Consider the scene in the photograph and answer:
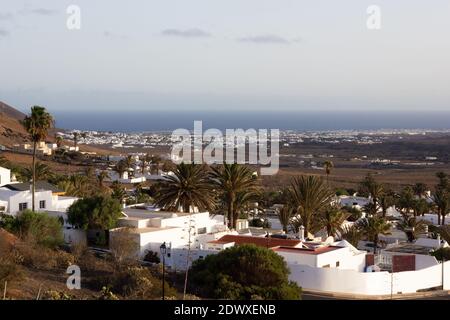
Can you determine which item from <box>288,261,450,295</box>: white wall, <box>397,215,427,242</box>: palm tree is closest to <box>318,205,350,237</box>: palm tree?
<box>397,215,427,242</box>: palm tree

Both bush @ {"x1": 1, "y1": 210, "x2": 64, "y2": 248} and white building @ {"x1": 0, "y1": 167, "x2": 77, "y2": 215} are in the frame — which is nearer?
bush @ {"x1": 1, "y1": 210, "x2": 64, "y2": 248}

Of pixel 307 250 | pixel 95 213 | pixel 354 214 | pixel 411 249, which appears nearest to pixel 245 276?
pixel 307 250

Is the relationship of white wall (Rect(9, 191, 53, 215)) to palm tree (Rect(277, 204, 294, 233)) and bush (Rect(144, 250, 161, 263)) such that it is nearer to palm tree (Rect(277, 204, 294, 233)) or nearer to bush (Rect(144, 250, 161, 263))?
bush (Rect(144, 250, 161, 263))

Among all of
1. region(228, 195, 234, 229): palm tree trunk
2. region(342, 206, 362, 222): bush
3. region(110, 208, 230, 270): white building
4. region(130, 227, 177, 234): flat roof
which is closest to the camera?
region(110, 208, 230, 270): white building

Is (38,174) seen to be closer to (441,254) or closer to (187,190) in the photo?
(187,190)

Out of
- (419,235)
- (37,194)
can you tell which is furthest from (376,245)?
(37,194)

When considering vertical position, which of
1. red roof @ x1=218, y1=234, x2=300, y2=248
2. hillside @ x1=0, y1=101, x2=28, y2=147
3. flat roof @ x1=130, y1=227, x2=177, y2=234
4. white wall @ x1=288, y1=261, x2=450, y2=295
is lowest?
white wall @ x1=288, y1=261, x2=450, y2=295

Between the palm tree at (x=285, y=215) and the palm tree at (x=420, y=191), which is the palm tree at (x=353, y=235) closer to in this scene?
the palm tree at (x=285, y=215)
